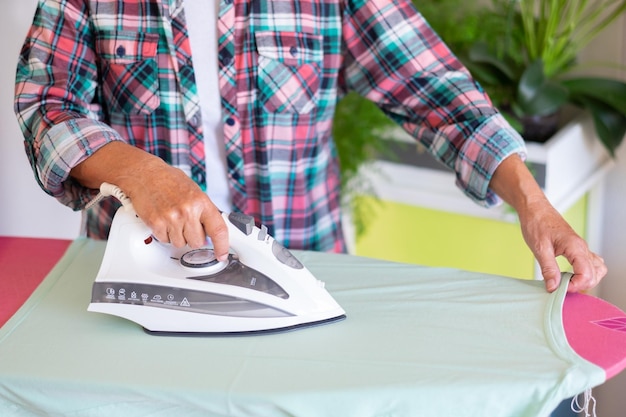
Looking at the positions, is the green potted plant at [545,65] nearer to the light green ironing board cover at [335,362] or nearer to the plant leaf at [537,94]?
the plant leaf at [537,94]

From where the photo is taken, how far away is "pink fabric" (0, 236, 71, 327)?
117 centimetres

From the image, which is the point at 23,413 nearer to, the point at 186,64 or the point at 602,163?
the point at 186,64

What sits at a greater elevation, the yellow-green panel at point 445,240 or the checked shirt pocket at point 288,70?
the checked shirt pocket at point 288,70

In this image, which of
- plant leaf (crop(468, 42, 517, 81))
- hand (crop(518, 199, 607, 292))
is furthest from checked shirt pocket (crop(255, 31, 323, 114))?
plant leaf (crop(468, 42, 517, 81))

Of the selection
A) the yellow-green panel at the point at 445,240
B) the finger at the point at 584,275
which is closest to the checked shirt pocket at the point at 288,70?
the finger at the point at 584,275

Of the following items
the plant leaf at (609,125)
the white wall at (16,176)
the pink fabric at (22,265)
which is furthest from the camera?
the plant leaf at (609,125)

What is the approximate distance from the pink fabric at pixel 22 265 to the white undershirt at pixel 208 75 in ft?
0.89

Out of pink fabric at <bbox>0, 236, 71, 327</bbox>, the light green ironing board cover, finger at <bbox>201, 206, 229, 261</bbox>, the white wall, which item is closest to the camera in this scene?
the light green ironing board cover

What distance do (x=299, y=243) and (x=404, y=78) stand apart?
0.34 meters

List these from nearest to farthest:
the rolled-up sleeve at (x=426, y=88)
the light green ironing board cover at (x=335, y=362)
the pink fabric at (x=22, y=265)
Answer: the light green ironing board cover at (x=335, y=362) → the pink fabric at (x=22, y=265) → the rolled-up sleeve at (x=426, y=88)

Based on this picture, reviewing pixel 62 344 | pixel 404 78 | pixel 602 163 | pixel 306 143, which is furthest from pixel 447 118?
pixel 602 163

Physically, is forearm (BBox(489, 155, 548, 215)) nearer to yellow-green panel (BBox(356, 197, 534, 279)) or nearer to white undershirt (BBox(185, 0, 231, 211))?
white undershirt (BBox(185, 0, 231, 211))

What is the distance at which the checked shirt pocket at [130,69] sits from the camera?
1.29m

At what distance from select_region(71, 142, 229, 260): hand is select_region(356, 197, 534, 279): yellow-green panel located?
105cm
